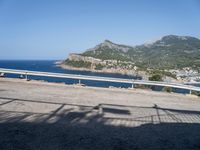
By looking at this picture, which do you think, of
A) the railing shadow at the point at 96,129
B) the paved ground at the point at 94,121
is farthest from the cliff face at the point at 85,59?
the railing shadow at the point at 96,129

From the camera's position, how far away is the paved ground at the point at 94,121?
6516 millimetres

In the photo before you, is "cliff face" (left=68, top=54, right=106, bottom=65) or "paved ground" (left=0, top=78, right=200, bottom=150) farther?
"cliff face" (left=68, top=54, right=106, bottom=65)

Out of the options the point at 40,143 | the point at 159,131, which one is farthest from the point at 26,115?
the point at 159,131

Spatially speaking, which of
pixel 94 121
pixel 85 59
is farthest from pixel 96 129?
pixel 85 59

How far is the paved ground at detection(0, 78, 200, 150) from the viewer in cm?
652

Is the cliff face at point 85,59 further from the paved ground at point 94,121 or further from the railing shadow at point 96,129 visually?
the railing shadow at point 96,129

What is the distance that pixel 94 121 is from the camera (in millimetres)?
8562

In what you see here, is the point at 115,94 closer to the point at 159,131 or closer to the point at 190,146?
the point at 159,131

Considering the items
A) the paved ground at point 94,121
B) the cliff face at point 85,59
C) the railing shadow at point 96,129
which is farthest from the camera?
the cliff face at point 85,59

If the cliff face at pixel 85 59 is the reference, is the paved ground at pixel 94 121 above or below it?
below

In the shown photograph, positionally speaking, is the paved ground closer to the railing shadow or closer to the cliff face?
the railing shadow

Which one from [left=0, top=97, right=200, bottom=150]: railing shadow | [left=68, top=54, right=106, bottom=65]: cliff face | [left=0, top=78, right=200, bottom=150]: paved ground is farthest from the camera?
[left=68, top=54, right=106, bottom=65]: cliff face

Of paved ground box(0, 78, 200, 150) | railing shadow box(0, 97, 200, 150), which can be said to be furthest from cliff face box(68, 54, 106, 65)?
railing shadow box(0, 97, 200, 150)

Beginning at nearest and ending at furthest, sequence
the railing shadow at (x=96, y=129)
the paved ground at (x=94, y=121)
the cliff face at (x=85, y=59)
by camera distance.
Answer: the railing shadow at (x=96, y=129)
the paved ground at (x=94, y=121)
the cliff face at (x=85, y=59)
